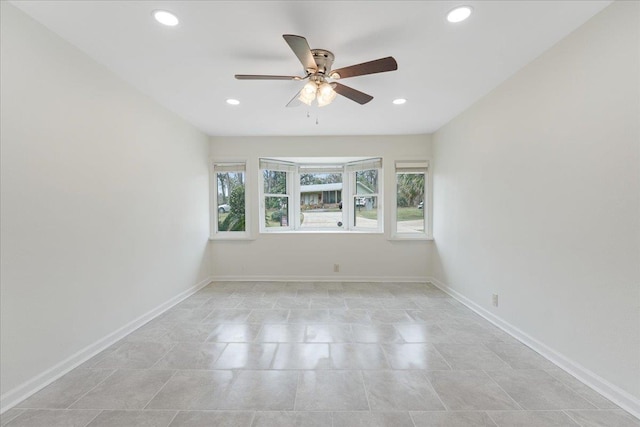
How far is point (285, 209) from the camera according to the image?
480cm

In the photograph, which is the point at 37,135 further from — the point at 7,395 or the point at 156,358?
the point at 156,358

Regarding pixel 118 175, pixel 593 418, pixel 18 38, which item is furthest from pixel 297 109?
pixel 593 418

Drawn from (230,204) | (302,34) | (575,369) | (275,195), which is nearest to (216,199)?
(230,204)

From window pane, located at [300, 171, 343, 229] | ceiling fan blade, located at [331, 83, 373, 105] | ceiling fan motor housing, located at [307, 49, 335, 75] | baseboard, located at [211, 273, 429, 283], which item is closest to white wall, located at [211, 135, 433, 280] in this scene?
baseboard, located at [211, 273, 429, 283]

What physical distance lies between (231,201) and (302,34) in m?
3.20

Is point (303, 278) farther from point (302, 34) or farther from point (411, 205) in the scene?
point (302, 34)

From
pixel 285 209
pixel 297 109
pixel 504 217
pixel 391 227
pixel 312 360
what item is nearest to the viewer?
pixel 312 360

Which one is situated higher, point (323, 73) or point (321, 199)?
point (323, 73)

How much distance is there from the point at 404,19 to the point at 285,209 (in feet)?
11.6

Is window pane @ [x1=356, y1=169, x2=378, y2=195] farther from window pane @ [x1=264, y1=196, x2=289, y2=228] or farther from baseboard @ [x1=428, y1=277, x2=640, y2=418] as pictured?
baseboard @ [x1=428, y1=277, x2=640, y2=418]

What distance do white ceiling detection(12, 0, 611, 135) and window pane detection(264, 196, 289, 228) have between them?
2.03m

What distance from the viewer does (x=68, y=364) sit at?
1.95m

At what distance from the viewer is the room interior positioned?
159 cm

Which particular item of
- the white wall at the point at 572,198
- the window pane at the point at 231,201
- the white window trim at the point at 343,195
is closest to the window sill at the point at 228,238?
the window pane at the point at 231,201
